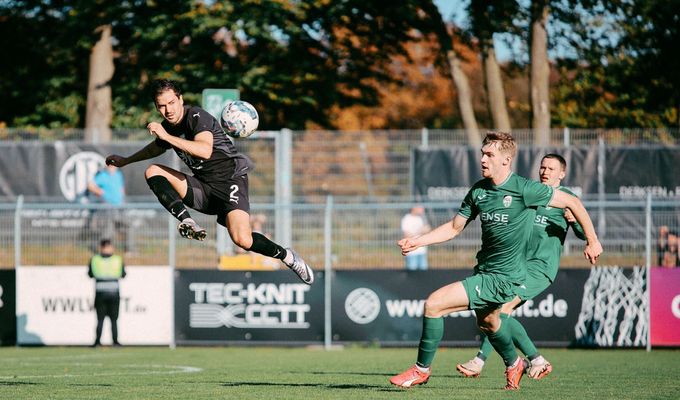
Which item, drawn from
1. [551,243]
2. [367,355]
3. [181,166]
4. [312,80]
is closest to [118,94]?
[312,80]

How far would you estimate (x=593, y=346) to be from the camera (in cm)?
1800

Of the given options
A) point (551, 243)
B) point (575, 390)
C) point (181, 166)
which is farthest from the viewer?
point (181, 166)

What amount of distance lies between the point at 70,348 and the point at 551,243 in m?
10.0

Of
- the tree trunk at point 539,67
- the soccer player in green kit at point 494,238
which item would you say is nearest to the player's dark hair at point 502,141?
the soccer player in green kit at point 494,238

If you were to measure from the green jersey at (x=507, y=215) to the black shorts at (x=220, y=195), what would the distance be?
7.66 ft

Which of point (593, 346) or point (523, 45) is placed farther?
point (523, 45)

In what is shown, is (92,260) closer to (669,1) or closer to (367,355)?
(367,355)

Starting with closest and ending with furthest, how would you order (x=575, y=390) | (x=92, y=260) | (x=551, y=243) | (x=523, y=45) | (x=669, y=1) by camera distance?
1. (x=575, y=390)
2. (x=551, y=243)
3. (x=92, y=260)
4. (x=669, y=1)
5. (x=523, y=45)

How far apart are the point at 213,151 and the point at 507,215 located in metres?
2.95

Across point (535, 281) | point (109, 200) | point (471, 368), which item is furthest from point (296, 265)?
point (109, 200)

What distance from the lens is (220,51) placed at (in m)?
31.6

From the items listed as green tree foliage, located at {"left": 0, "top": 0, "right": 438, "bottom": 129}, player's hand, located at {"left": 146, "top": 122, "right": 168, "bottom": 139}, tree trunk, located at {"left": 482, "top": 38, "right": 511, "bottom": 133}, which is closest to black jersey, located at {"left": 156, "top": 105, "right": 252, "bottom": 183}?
player's hand, located at {"left": 146, "top": 122, "right": 168, "bottom": 139}

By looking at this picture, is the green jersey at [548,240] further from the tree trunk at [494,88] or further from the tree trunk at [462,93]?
the tree trunk at [462,93]

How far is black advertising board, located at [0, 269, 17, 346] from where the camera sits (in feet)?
62.0
